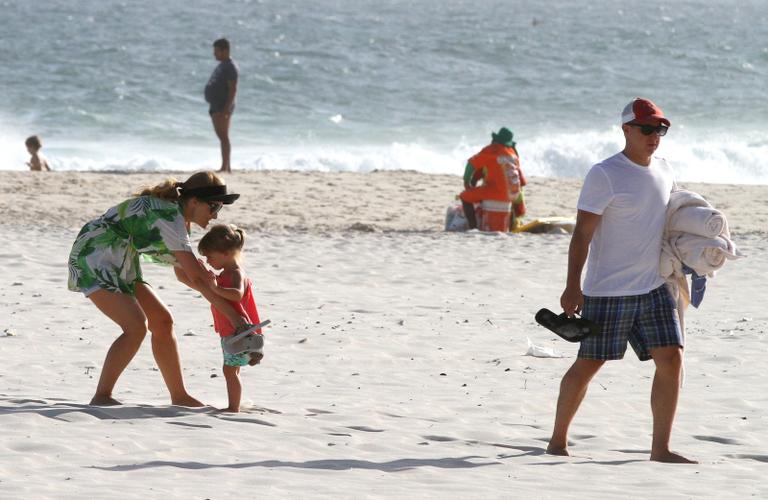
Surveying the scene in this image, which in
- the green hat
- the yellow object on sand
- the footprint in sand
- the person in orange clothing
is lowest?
the footprint in sand

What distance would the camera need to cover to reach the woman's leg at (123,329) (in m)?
5.64

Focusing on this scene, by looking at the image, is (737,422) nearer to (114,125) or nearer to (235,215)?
(235,215)

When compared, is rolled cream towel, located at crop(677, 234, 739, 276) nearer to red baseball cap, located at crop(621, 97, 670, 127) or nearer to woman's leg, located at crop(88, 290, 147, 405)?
red baseball cap, located at crop(621, 97, 670, 127)

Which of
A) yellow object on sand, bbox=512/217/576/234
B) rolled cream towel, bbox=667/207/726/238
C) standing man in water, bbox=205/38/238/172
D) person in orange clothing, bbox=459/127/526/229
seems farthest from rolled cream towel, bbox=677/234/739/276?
standing man in water, bbox=205/38/238/172

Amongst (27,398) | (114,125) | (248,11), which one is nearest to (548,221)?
→ (27,398)

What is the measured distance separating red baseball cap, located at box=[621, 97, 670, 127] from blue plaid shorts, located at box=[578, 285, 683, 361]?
2.14 feet

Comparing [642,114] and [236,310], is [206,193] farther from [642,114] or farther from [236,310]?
[642,114]

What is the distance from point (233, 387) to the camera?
19.1ft

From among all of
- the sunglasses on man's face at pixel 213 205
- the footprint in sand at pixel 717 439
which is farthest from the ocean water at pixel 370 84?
the footprint in sand at pixel 717 439

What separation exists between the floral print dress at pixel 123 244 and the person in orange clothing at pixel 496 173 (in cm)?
617

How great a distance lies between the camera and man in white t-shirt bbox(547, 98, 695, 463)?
16.2ft

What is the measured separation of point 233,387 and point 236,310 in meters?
0.37

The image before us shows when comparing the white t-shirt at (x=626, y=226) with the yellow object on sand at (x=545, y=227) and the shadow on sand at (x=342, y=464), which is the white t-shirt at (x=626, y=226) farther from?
the yellow object on sand at (x=545, y=227)

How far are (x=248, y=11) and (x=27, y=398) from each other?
4709cm
